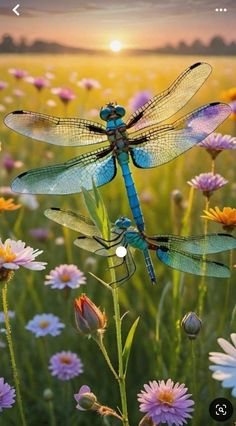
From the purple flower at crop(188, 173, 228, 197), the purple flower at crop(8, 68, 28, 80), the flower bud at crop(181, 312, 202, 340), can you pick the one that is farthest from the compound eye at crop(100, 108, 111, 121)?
the purple flower at crop(8, 68, 28, 80)

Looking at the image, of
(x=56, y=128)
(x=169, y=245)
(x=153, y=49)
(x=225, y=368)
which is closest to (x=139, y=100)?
(x=153, y=49)

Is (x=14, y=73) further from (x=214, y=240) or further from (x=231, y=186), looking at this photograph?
(x=214, y=240)

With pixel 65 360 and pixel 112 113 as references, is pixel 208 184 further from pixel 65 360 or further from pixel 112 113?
pixel 65 360

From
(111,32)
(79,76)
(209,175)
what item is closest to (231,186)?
(79,76)

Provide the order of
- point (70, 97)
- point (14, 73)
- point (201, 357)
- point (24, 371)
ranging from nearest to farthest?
point (201, 357) → point (24, 371) → point (70, 97) → point (14, 73)

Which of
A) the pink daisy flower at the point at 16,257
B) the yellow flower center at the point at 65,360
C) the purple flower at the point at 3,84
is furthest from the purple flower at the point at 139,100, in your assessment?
the pink daisy flower at the point at 16,257

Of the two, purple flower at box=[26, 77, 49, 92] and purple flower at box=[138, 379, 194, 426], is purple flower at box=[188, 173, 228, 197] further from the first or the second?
purple flower at box=[26, 77, 49, 92]

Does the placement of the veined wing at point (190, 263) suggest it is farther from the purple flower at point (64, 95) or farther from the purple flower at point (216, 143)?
the purple flower at point (64, 95)
